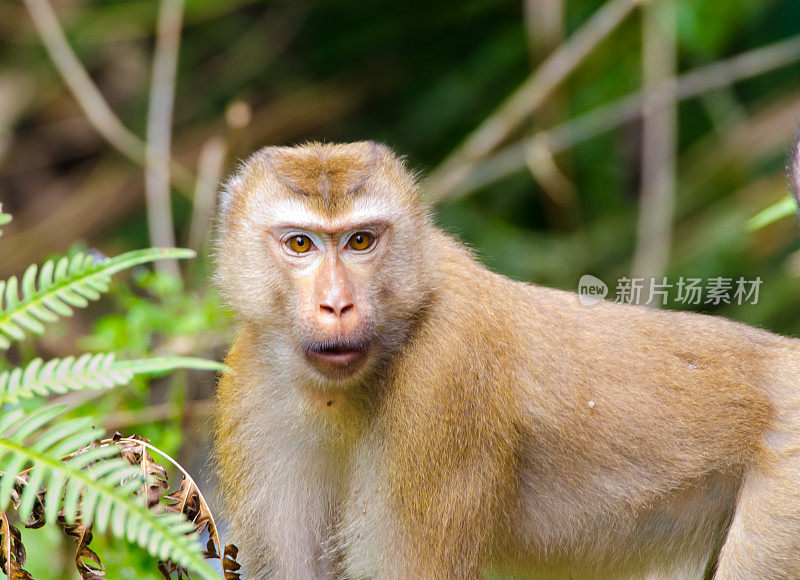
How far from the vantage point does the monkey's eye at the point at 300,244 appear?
168 inches

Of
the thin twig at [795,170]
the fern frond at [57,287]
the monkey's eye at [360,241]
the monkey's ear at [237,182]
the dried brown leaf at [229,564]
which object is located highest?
the thin twig at [795,170]

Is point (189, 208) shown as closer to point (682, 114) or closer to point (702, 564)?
point (682, 114)

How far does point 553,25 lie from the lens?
909cm

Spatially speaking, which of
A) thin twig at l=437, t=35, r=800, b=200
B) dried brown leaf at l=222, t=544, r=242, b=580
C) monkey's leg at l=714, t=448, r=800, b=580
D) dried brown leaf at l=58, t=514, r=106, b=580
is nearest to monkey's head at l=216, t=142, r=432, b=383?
dried brown leaf at l=222, t=544, r=242, b=580

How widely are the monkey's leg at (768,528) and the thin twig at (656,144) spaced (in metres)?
3.96

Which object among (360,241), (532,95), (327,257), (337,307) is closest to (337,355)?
(337,307)

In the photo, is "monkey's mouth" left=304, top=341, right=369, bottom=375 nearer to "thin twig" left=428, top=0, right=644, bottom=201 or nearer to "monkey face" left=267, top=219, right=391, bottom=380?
"monkey face" left=267, top=219, right=391, bottom=380

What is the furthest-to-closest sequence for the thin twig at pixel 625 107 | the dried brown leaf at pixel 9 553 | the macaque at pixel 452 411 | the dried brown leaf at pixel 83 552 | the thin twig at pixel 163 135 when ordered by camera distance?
the thin twig at pixel 625 107 → the thin twig at pixel 163 135 → the macaque at pixel 452 411 → the dried brown leaf at pixel 83 552 → the dried brown leaf at pixel 9 553

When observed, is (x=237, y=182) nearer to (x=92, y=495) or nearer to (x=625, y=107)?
(x=92, y=495)

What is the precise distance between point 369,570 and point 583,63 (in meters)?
6.71

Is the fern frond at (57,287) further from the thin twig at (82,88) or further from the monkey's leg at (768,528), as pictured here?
the thin twig at (82,88)

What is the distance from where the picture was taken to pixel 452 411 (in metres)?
4.26

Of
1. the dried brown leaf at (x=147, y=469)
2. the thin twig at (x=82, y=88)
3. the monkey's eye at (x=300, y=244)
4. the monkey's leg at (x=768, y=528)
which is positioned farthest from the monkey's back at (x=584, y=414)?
the thin twig at (x=82, y=88)

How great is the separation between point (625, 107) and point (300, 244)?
5.56m
